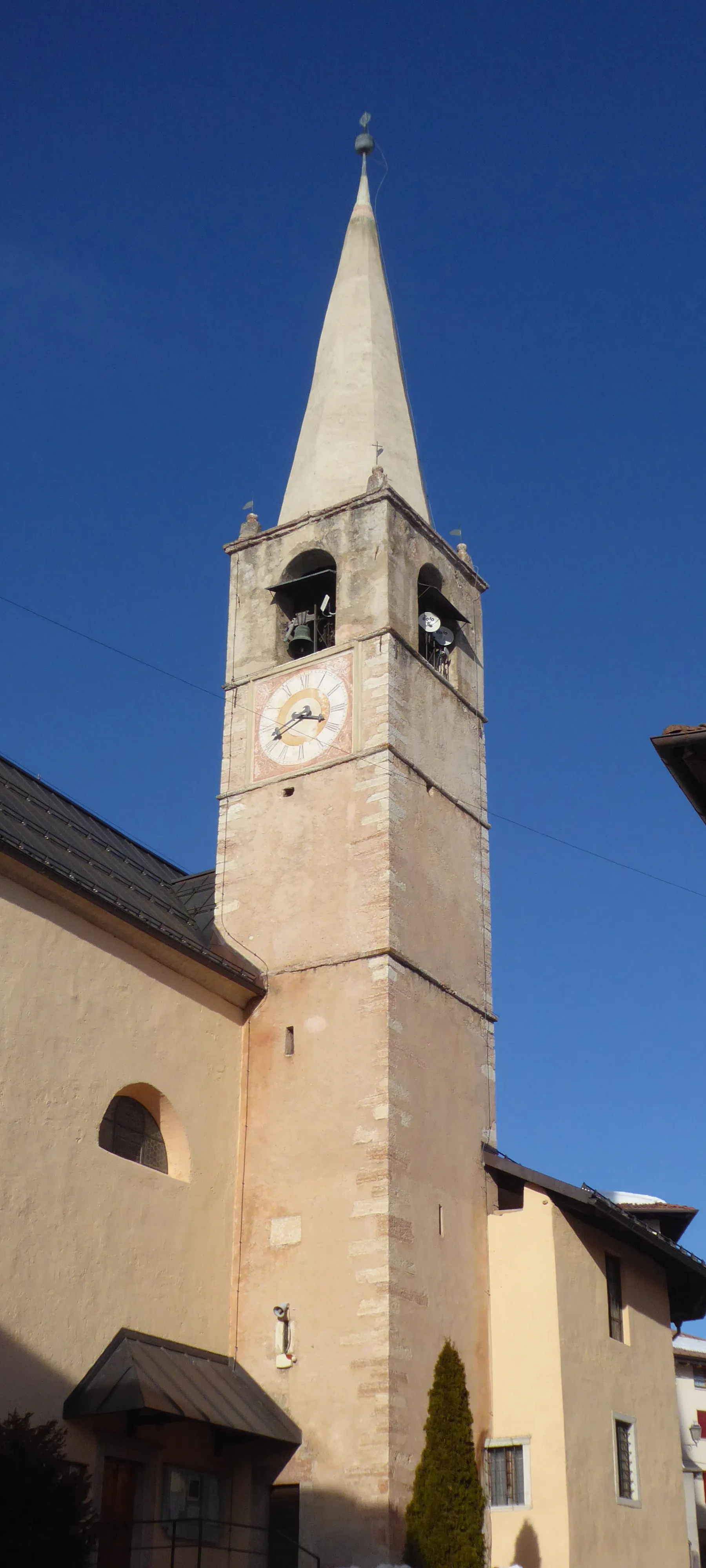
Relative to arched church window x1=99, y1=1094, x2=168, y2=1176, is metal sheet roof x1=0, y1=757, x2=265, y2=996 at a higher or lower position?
higher

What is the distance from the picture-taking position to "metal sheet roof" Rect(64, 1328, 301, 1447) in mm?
17172

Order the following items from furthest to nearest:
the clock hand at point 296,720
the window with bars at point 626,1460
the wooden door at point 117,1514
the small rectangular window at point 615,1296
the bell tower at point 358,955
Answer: the clock hand at point 296,720, the small rectangular window at point 615,1296, the window with bars at point 626,1460, the bell tower at point 358,955, the wooden door at point 117,1514

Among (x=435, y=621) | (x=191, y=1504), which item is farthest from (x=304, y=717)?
(x=191, y=1504)

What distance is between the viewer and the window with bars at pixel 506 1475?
67.8 feet

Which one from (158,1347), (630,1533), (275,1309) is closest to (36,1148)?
(158,1347)

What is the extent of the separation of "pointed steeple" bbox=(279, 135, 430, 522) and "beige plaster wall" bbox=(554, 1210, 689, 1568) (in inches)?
476

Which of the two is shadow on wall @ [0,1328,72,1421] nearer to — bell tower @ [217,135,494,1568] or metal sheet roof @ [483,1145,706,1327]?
bell tower @ [217,135,494,1568]

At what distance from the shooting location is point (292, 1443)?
62.8 feet

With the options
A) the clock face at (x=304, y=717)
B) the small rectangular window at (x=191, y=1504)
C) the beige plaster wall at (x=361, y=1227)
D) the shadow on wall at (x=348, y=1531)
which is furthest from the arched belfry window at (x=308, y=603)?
the shadow on wall at (x=348, y=1531)

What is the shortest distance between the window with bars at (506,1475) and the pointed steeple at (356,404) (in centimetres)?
1390

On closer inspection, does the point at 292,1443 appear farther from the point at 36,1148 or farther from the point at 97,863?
the point at 97,863

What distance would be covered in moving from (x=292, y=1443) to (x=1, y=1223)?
4.83m

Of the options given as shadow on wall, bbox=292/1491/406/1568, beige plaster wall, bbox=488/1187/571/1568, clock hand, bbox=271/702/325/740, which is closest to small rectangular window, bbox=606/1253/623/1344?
beige plaster wall, bbox=488/1187/571/1568

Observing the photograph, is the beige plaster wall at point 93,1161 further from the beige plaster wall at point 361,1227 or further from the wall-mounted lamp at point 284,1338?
the wall-mounted lamp at point 284,1338
